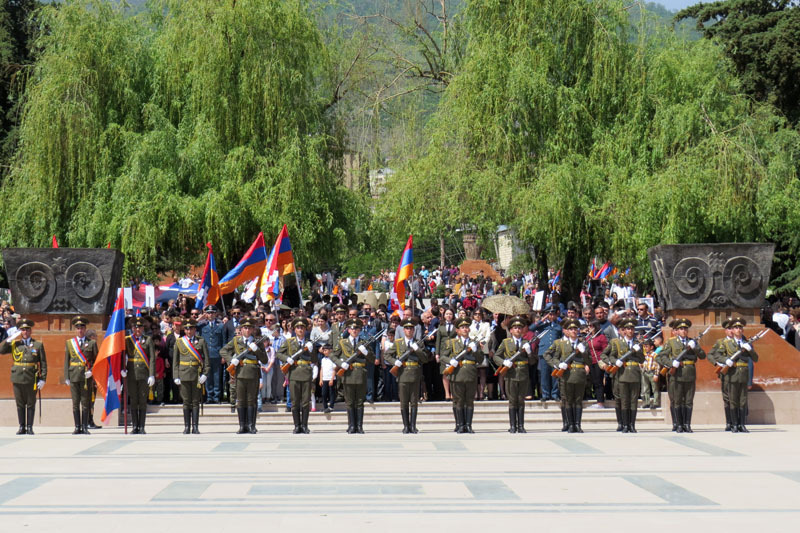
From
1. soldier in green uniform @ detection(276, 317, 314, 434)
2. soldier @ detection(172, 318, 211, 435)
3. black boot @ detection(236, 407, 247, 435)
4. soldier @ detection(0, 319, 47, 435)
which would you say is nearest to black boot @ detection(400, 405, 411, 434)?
soldier in green uniform @ detection(276, 317, 314, 434)

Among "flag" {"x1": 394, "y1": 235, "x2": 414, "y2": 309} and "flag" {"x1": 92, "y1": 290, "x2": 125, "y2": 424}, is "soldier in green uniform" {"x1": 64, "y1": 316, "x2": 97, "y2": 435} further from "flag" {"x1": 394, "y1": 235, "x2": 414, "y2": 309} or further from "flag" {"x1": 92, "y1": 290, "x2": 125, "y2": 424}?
"flag" {"x1": 394, "y1": 235, "x2": 414, "y2": 309}

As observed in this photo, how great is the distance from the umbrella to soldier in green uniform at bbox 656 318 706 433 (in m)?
6.31

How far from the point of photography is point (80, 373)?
1777cm

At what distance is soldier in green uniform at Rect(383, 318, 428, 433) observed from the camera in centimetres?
1769

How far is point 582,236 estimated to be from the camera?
83.6ft

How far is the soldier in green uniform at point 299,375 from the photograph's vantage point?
17719 mm

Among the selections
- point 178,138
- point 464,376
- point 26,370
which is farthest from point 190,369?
point 178,138

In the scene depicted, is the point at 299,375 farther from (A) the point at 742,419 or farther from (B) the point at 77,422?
(A) the point at 742,419

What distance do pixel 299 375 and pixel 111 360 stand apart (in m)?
2.93

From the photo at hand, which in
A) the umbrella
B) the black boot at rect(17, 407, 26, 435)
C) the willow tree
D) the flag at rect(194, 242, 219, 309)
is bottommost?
the black boot at rect(17, 407, 26, 435)

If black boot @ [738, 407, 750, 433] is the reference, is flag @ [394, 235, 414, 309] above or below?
above

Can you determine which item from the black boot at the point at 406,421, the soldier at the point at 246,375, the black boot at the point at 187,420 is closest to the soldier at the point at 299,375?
the soldier at the point at 246,375

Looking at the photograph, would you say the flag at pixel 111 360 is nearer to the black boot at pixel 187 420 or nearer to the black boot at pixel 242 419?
the black boot at pixel 187 420

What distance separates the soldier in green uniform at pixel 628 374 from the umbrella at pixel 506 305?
5951 mm
